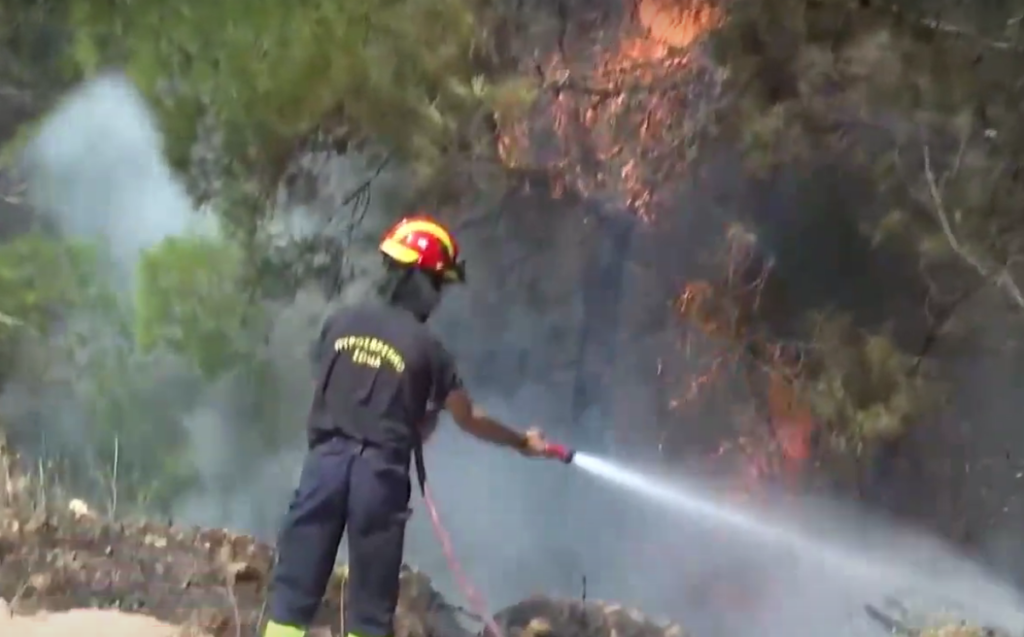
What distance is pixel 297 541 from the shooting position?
6.17 ft

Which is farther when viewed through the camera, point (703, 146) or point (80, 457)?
point (80, 457)

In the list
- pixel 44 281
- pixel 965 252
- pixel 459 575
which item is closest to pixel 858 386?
pixel 965 252

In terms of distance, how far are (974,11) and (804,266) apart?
0.55 metres

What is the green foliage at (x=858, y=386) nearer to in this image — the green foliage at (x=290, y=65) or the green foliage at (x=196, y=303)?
the green foliage at (x=290, y=65)

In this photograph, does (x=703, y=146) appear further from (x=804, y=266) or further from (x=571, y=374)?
(x=571, y=374)

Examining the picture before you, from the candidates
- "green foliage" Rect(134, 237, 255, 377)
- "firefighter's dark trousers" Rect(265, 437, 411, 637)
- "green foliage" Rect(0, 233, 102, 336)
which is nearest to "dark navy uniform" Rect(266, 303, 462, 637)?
"firefighter's dark trousers" Rect(265, 437, 411, 637)

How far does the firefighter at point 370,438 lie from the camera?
1.84 m

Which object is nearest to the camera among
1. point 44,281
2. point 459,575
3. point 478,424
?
point 478,424

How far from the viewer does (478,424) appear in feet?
6.46

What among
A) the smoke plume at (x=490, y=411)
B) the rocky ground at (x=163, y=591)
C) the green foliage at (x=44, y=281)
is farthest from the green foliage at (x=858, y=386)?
the green foliage at (x=44, y=281)

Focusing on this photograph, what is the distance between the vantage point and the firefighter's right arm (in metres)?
1.93

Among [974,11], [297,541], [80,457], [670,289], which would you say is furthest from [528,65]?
[80,457]

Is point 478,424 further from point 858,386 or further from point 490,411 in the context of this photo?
point 858,386

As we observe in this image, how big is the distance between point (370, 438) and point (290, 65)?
0.80 metres
